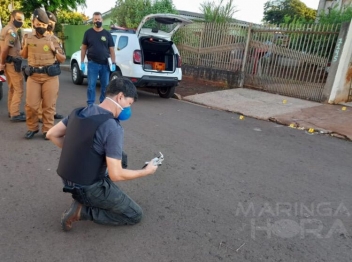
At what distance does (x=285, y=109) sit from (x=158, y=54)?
386 centimetres

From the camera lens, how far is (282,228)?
2.64 meters

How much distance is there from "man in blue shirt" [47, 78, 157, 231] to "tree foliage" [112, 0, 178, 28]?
42.9 feet

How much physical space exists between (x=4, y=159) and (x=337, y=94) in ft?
26.1

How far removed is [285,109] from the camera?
736 cm

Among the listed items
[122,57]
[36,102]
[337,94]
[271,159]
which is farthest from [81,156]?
[337,94]

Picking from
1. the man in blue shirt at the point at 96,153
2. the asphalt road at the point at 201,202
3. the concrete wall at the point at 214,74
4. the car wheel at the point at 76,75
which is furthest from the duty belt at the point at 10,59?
the concrete wall at the point at 214,74

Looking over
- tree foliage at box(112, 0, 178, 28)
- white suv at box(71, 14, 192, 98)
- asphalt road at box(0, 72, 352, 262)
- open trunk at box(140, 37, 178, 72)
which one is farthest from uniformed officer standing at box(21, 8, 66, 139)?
tree foliage at box(112, 0, 178, 28)

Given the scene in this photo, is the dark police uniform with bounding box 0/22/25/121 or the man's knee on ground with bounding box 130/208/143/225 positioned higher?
the dark police uniform with bounding box 0/22/25/121

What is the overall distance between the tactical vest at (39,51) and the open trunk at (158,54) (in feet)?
12.6

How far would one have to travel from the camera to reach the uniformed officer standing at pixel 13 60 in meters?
4.63

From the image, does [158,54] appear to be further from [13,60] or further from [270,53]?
[13,60]

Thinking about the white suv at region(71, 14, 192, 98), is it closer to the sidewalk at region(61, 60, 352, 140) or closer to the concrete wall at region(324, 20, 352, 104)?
the sidewalk at region(61, 60, 352, 140)

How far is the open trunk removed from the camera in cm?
790

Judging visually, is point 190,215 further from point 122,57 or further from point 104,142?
point 122,57
